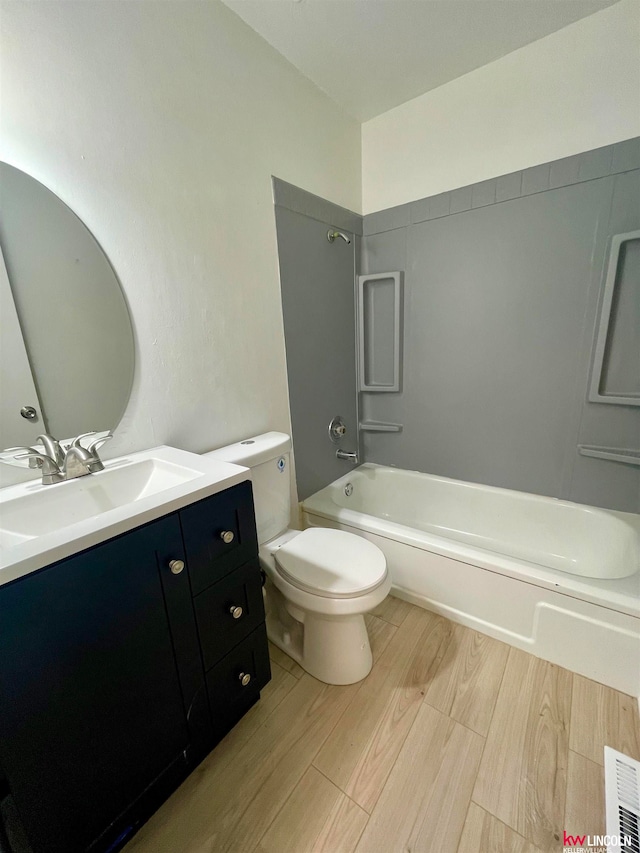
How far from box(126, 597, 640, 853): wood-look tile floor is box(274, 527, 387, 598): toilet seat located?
429mm

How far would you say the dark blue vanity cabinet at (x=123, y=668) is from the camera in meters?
0.60

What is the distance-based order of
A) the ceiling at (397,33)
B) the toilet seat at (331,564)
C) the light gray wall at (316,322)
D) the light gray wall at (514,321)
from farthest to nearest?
the light gray wall at (316,322), the light gray wall at (514,321), the ceiling at (397,33), the toilet seat at (331,564)

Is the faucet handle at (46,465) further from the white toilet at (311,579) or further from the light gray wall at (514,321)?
the light gray wall at (514,321)

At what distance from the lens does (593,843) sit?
0.82 metres

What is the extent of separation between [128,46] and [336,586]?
1.77 meters

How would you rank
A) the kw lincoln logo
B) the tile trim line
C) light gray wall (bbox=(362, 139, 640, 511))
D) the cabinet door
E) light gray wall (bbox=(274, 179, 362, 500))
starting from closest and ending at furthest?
the cabinet door
the kw lincoln logo
the tile trim line
light gray wall (bbox=(362, 139, 640, 511))
light gray wall (bbox=(274, 179, 362, 500))

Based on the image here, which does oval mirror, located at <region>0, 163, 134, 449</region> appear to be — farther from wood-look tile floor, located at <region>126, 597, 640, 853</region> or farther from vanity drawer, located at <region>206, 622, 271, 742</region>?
wood-look tile floor, located at <region>126, 597, 640, 853</region>

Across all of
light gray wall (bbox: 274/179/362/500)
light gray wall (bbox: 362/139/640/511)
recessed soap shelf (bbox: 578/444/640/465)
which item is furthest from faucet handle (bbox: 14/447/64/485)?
recessed soap shelf (bbox: 578/444/640/465)

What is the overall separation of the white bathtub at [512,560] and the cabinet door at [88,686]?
1.02 metres

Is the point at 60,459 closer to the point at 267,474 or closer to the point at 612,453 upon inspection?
the point at 267,474

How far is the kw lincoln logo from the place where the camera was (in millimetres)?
797

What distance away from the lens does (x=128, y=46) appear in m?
0.99

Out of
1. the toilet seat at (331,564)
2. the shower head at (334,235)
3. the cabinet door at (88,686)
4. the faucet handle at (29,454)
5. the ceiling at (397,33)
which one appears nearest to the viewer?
the cabinet door at (88,686)

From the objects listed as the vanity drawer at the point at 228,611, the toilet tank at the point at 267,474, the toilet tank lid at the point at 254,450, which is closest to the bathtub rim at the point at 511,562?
the toilet tank at the point at 267,474
